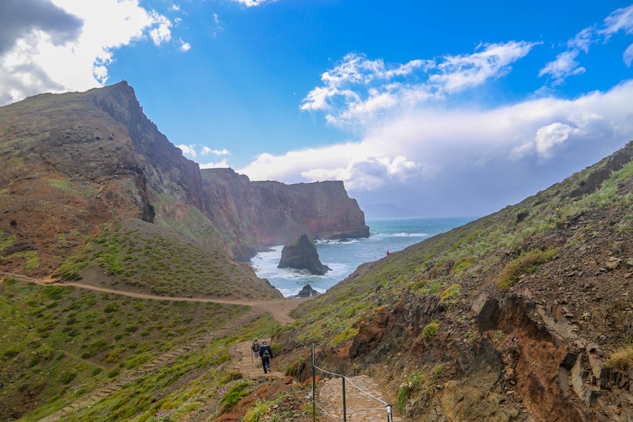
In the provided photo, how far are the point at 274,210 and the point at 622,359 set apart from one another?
466 feet

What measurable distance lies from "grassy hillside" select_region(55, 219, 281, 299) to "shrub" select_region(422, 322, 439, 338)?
31.2 m

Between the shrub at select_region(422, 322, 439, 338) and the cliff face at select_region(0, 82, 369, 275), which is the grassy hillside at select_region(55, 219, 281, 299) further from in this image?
the shrub at select_region(422, 322, 439, 338)

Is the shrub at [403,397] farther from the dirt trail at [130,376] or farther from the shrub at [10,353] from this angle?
the shrub at [10,353]

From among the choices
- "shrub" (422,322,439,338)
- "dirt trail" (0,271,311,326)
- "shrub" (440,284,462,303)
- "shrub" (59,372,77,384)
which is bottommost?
"shrub" (59,372,77,384)

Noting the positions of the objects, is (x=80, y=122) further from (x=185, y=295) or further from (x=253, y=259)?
(x=253, y=259)

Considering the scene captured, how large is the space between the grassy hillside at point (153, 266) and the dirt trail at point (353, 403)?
29.6 meters

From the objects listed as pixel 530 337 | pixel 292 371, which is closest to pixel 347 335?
pixel 292 371

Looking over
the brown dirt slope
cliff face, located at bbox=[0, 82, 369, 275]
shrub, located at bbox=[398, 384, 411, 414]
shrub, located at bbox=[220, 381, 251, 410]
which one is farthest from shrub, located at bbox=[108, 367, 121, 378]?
shrub, located at bbox=[398, 384, 411, 414]

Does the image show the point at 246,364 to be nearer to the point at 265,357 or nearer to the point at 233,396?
the point at 265,357

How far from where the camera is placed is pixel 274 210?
14312cm

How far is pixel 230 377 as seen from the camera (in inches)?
466

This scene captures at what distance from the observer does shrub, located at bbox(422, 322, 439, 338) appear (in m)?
6.91

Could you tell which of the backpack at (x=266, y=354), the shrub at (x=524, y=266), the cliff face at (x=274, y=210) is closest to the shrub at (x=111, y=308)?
the backpack at (x=266, y=354)

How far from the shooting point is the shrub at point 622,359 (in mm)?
3423
